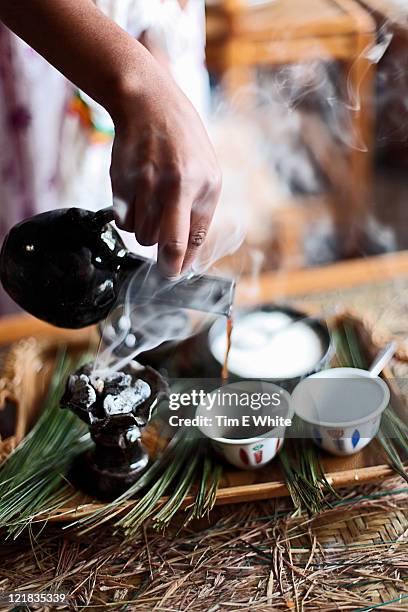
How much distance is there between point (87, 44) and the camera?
2.36 feet

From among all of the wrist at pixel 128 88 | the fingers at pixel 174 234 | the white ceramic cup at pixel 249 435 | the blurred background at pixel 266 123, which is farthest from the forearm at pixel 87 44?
the white ceramic cup at pixel 249 435

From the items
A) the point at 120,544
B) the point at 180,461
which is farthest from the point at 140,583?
the point at 180,461

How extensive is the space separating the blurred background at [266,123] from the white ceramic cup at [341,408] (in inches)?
11.4

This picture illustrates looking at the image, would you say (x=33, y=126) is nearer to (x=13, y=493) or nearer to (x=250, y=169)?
(x=13, y=493)

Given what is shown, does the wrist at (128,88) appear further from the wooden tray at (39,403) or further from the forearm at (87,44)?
the wooden tray at (39,403)

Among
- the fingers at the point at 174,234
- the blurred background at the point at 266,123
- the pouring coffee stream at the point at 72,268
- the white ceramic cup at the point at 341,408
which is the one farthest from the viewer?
the blurred background at the point at 266,123

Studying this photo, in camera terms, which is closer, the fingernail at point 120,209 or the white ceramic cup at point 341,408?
the fingernail at point 120,209

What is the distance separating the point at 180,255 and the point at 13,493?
39cm

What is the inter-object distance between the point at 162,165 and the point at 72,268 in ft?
0.59

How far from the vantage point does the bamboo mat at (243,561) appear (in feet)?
2.58

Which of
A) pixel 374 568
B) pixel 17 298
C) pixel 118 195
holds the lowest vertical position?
pixel 374 568

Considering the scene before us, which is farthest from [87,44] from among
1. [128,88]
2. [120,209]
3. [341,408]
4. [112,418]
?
[341,408]

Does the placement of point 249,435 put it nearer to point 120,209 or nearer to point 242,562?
point 242,562

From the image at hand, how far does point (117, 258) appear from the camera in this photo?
0.83 meters
